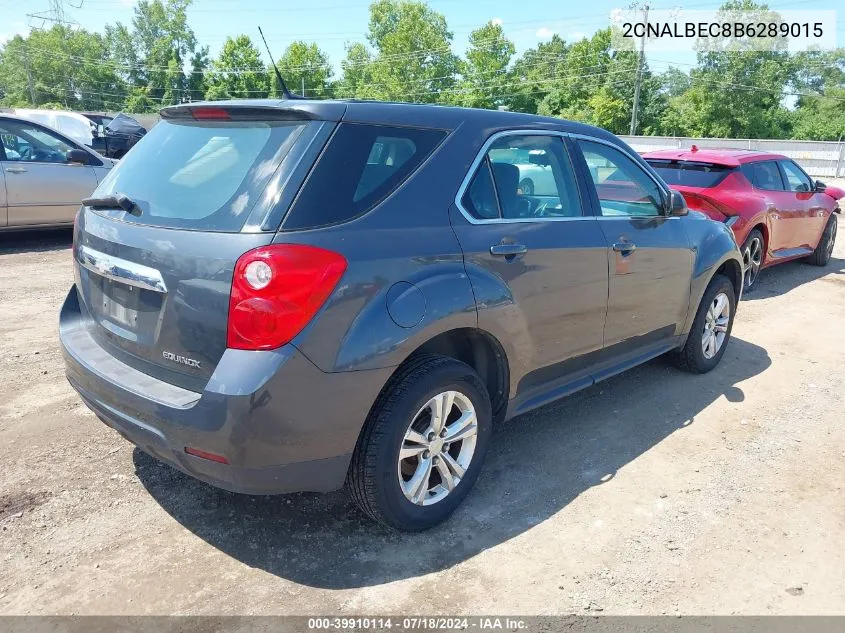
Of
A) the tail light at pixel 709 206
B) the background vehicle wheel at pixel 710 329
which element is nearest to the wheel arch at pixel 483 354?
the background vehicle wheel at pixel 710 329

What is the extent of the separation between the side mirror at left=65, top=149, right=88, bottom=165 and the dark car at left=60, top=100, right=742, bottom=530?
609cm

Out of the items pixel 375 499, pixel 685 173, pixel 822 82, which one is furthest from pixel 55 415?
pixel 822 82

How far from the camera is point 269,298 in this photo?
2.43 metres

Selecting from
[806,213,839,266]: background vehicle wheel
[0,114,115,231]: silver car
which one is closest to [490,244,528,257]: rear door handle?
[0,114,115,231]: silver car

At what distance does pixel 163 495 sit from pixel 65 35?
340 feet

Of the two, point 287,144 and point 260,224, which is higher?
point 287,144

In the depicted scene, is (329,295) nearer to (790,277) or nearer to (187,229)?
(187,229)

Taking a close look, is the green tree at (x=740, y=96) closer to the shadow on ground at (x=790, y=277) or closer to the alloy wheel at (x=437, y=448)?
the shadow on ground at (x=790, y=277)

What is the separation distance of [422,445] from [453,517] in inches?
18.7

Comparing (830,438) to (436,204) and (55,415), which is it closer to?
(436,204)

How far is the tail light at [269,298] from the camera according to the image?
243 cm

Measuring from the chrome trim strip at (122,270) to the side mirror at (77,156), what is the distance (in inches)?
249

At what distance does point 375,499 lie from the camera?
9.20 ft

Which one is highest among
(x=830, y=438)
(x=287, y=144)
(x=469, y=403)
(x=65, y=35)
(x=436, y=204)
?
(x=65, y=35)
